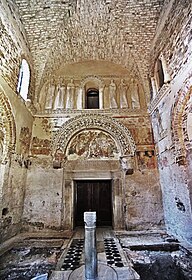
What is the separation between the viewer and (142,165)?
6801 millimetres

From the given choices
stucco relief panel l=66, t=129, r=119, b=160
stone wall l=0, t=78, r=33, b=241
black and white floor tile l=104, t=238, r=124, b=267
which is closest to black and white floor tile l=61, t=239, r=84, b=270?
black and white floor tile l=104, t=238, r=124, b=267

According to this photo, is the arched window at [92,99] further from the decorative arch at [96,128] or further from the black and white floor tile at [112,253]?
the black and white floor tile at [112,253]

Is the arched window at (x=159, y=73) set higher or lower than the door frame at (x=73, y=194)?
higher

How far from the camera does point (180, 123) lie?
519 centimetres

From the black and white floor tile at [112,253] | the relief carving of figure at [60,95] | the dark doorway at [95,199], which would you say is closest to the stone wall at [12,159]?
the relief carving of figure at [60,95]

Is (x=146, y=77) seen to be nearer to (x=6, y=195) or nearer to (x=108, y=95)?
(x=108, y=95)

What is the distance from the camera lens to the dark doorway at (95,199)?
25.7 feet

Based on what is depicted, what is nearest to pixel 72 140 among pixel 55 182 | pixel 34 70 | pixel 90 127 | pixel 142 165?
pixel 90 127

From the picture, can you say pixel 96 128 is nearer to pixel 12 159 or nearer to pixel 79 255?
pixel 12 159

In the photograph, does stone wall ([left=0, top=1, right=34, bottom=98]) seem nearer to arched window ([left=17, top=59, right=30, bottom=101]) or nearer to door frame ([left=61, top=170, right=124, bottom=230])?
arched window ([left=17, top=59, right=30, bottom=101])

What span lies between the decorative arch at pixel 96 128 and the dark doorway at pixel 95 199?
1864 millimetres

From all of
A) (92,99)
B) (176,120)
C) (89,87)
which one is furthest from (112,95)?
(176,120)

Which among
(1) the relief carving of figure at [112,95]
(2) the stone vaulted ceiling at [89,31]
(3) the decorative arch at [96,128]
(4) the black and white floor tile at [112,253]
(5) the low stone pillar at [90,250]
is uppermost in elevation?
(2) the stone vaulted ceiling at [89,31]

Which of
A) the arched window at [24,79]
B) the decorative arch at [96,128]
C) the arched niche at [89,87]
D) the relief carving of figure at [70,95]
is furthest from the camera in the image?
the arched niche at [89,87]
